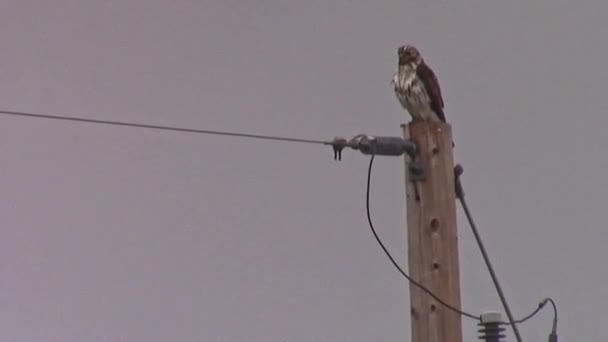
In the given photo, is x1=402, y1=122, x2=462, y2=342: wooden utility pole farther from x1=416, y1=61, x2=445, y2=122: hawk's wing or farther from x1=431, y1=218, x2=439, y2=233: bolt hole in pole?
x1=416, y1=61, x2=445, y2=122: hawk's wing

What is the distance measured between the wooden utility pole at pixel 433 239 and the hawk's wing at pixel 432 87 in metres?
0.74

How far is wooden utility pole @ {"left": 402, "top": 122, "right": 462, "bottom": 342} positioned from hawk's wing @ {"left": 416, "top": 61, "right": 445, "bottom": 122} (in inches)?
29.1

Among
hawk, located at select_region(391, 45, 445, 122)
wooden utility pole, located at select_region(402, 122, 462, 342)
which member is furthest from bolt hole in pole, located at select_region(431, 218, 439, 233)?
hawk, located at select_region(391, 45, 445, 122)

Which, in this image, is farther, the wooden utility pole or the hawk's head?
the hawk's head

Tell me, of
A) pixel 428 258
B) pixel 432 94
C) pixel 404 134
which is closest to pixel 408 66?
pixel 432 94

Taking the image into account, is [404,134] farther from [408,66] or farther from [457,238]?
[408,66]

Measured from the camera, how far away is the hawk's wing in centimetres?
456

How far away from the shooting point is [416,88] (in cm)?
472

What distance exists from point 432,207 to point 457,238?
16 centimetres

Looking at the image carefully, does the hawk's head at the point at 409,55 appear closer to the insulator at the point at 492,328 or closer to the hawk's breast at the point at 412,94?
the hawk's breast at the point at 412,94

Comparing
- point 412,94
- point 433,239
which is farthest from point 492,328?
point 412,94

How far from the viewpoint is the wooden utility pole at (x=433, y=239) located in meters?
3.64

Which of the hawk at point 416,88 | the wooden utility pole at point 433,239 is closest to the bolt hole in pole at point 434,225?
the wooden utility pole at point 433,239

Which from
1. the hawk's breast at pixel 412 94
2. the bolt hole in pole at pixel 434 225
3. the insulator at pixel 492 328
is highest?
the hawk's breast at pixel 412 94
